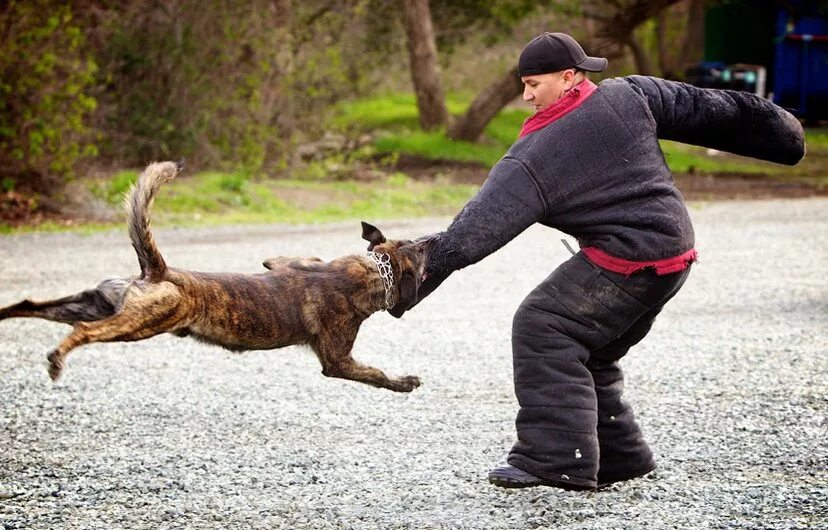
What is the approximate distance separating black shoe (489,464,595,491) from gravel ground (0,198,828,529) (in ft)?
0.30

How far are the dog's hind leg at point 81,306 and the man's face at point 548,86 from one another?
190cm

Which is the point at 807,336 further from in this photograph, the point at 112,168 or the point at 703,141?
the point at 112,168

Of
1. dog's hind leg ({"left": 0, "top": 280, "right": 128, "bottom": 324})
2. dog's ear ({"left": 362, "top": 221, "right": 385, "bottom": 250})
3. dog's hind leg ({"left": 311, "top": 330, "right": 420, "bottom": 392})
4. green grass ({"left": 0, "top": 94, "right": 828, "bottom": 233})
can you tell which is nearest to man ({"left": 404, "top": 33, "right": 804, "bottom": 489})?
dog's ear ({"left": 362, "top": 221, "right": 385, "bottom": 250})

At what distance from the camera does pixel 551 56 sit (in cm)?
485

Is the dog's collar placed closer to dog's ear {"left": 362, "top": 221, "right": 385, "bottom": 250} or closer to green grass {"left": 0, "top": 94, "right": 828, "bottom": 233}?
dog's ear {"left": 362, "top": 221, "right": 385, "bottom": 250}

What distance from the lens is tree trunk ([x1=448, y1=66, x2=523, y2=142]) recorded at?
910 inches

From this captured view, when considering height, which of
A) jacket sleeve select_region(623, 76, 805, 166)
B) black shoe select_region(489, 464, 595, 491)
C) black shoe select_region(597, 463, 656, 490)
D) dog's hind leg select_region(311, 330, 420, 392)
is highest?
jacket sleeve select_region(623, 76, 805, 166)

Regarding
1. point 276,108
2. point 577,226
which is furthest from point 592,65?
point 276,108

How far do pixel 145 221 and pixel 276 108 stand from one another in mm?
14151

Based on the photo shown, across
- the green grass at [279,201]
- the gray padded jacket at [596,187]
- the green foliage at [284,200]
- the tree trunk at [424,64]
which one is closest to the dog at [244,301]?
the gray padded jacket at [596,187]

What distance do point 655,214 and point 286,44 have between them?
1456 cm

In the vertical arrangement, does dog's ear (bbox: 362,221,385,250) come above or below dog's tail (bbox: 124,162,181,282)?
below

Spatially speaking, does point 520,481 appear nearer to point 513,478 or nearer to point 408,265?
point 513,478

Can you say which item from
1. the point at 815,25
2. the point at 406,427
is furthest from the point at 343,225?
the point at 815,25
